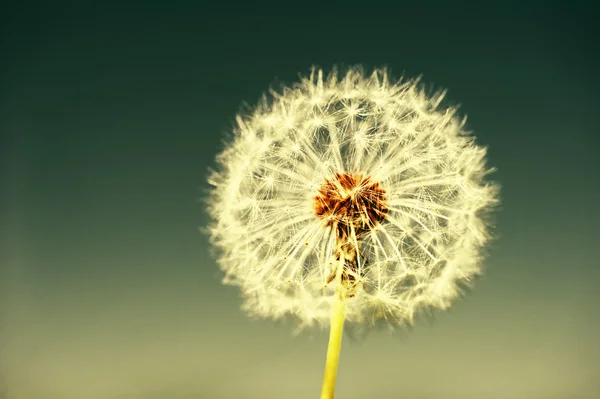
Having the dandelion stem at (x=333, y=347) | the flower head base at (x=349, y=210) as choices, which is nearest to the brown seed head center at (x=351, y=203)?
the flower head base at (x=349, y=210)

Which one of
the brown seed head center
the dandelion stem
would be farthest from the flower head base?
the dandelion stem

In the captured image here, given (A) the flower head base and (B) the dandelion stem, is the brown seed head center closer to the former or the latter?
(A) the flower head base

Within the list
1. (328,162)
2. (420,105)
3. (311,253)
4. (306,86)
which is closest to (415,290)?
(311,253)

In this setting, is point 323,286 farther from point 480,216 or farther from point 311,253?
point 480,216

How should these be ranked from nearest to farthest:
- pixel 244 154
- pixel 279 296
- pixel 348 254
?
pixel 348 254 → pixel 279 296 → pixel 244 154

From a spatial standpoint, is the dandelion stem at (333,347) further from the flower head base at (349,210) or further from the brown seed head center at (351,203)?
the brown seed head center at (351,203)

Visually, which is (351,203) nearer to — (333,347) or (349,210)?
(349,210)
